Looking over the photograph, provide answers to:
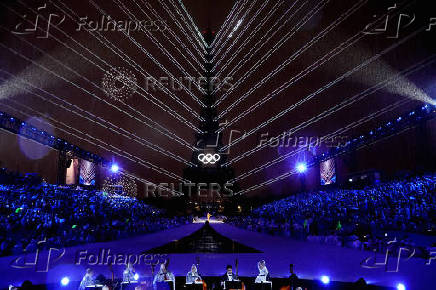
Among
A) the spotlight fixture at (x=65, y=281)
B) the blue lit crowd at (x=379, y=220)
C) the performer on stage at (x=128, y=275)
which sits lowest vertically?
the spotlight fixture at (x=65, y=281)

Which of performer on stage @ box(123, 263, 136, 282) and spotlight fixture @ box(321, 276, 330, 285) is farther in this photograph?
spotlight fixture @ box(321, 276, 330, 285)

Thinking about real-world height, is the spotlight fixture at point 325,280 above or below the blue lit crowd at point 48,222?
below

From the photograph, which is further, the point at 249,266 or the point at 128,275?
the point at 249,266

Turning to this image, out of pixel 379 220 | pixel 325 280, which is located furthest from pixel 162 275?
pixel 379 220

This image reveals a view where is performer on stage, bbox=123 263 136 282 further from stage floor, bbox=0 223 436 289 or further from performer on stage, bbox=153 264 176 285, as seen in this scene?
stage floor, bbox=0 223 436 289

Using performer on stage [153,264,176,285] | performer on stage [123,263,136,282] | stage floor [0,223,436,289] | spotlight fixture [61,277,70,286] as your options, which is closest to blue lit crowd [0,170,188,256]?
stage floor [0,223,436,289]

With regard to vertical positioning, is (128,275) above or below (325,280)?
above

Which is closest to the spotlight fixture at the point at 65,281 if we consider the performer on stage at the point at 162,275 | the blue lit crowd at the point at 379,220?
the performer on stage at the point at 162,275

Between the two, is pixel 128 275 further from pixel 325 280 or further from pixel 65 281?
pixel 325 280

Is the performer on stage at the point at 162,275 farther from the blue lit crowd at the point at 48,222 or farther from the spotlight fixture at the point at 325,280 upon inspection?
the blue lit crowd at the point at 48,222

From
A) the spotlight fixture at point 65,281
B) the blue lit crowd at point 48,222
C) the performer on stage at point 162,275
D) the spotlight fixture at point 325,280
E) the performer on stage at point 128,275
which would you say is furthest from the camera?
the blue lit crowd at point 48,222

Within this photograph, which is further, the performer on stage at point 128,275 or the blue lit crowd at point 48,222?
the blue lit crowd at point 48,222

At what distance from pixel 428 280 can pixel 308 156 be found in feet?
133

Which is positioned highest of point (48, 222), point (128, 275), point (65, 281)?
point (48, 222)
